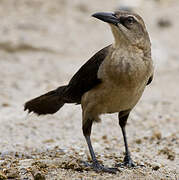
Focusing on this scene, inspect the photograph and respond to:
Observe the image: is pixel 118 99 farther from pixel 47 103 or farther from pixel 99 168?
pixel 47 103

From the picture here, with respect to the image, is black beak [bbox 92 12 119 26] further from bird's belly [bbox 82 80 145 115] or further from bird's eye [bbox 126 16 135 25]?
bird's belly [bbox 82 80 145 115]

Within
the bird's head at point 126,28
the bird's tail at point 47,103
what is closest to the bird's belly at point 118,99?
the bird's head at point 126,28

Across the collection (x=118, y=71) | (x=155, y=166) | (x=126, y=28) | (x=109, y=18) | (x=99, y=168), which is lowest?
(x=155, y=166)

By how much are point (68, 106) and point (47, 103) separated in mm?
2361

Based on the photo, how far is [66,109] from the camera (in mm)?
8562

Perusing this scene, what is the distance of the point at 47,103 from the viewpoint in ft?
20.9

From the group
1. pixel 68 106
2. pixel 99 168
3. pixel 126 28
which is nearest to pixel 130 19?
pixel 126 28

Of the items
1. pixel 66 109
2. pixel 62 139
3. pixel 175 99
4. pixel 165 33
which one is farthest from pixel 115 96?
pixel 165 33

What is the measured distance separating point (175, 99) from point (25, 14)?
19.3 ft

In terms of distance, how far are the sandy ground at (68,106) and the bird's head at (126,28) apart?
4.53 feet

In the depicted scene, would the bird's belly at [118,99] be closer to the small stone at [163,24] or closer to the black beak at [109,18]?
the black beak at [109,18]

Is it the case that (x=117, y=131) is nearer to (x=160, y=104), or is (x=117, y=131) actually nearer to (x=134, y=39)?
Answer: (x=160, y=104)

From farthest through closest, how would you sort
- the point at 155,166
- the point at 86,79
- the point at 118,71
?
1. the point at 155,166
2. the point at 86,79
3. the point at 118,71

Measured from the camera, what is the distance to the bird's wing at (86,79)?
5.45m
